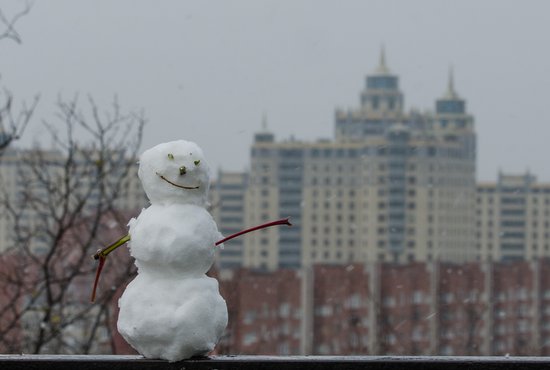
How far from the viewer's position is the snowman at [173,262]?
7.66 feet

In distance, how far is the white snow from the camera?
92.0 inches

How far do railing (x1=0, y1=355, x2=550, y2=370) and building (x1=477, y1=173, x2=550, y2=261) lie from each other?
49.8m

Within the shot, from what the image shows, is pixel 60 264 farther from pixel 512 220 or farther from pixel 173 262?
pixel 512 220

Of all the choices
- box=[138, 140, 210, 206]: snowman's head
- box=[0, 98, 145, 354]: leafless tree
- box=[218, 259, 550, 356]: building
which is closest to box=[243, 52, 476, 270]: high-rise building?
box=[218, 259, 550, 356]: building

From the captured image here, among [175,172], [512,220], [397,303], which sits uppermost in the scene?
[512,220]

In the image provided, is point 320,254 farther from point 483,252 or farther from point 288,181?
point 483,252

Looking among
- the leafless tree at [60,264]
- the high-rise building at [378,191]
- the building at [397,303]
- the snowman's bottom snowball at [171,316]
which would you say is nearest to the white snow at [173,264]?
the snowman's bottom snowball at [171,316]

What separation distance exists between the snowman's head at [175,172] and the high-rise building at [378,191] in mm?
46155

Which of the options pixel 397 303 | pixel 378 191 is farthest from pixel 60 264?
pixel 378 191

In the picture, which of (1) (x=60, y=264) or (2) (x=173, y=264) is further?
(1) (x=60, y=264)

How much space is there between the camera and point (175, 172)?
240cm
